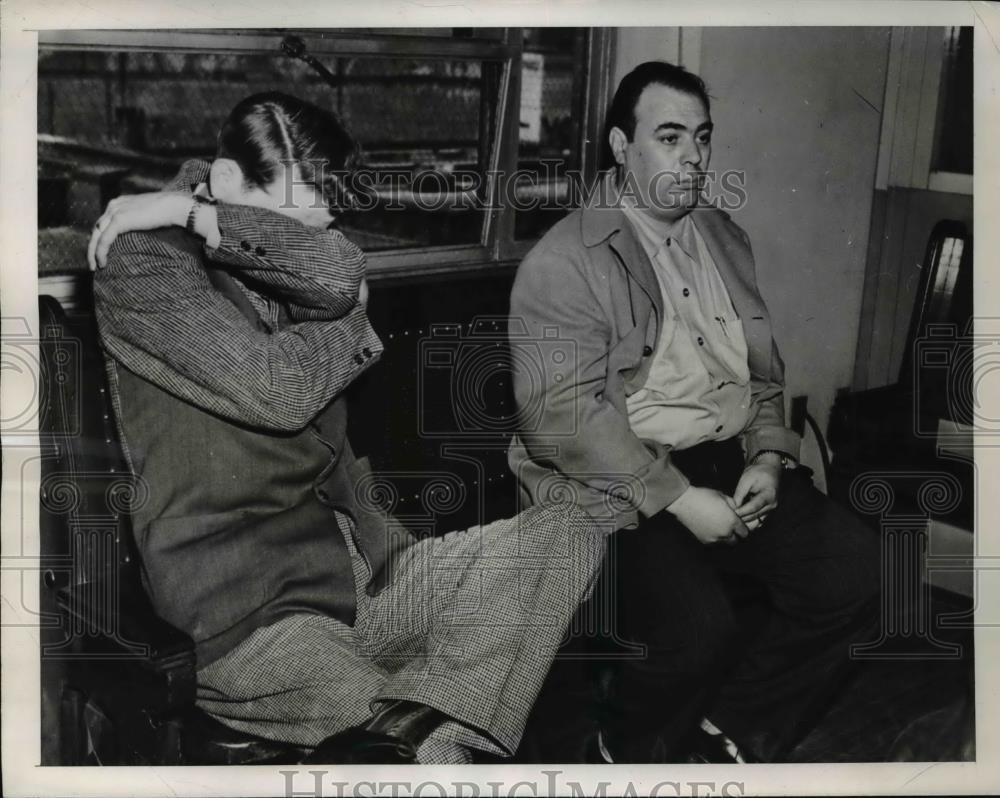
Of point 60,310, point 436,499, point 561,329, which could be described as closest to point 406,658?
point 436,499

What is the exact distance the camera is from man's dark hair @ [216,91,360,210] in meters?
1.59

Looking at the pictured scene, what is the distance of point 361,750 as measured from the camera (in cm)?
160

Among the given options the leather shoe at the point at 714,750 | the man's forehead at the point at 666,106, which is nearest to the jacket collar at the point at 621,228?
the man's forehead at the point at 666,106

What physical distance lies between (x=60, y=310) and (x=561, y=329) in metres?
0.79

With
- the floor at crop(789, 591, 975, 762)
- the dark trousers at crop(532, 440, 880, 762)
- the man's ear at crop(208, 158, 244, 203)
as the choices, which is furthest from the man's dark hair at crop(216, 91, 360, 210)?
the floor at crop(789, 591, 975, 762)

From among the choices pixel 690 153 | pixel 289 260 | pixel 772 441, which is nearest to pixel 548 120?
pixel 690 153

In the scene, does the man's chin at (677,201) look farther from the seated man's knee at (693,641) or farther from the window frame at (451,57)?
the seated man's knee at (693,641)

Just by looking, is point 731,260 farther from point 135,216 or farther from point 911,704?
point 135,216

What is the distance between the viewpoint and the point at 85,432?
1602 millimetres

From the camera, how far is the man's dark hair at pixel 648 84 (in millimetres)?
1671

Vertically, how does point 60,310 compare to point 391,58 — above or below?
below

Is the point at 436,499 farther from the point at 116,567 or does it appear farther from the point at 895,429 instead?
the point at 895,429

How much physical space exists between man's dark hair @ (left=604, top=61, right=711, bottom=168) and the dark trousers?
0.56m

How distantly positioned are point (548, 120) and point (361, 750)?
3.51ft
